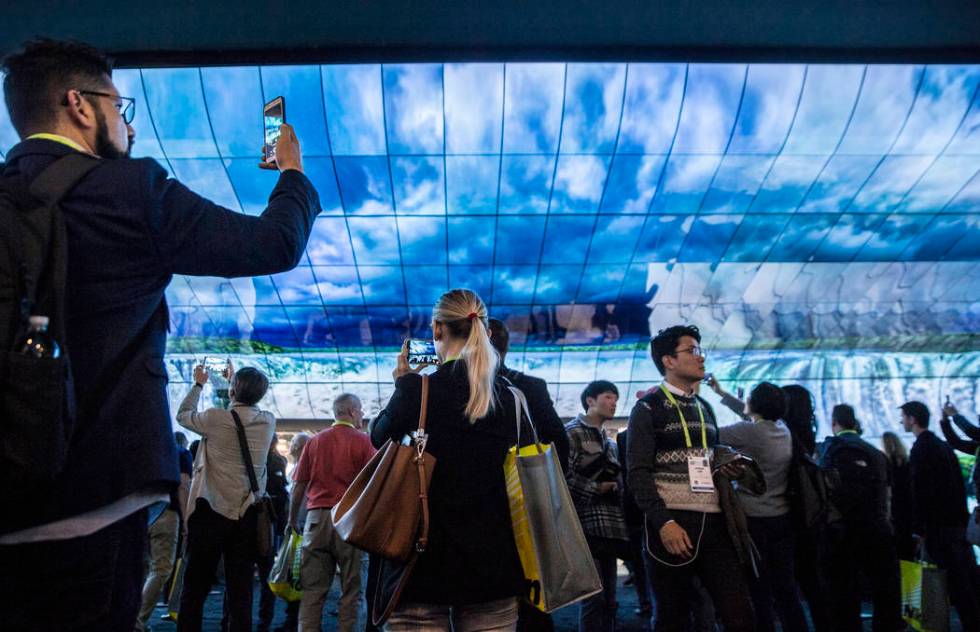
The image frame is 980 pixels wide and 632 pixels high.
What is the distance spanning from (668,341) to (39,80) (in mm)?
3466

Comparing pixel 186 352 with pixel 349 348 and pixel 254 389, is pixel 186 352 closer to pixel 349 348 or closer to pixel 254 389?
pixel 349 348

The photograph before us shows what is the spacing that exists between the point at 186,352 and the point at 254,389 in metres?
22.3

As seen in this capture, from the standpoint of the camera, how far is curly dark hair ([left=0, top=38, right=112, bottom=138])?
1.65m

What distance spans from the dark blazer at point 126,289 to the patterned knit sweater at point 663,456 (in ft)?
8.65

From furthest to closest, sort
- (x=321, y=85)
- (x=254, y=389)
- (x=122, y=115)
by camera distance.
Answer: (x=321, y=85) → (x=254, y=389) → (x=122, y=115)

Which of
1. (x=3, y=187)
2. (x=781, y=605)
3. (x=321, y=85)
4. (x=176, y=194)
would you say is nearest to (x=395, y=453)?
(x=176, y=194)

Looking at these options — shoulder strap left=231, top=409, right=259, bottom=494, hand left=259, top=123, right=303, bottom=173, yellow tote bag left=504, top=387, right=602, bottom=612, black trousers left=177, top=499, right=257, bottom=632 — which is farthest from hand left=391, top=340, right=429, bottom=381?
black trousers left=177, top=499, right=257, bottom=632

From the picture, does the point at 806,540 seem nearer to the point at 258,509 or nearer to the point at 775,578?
the point at 775,578

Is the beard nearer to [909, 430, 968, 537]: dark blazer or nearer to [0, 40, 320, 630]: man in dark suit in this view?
[0, 40, 320, 630]: man in dark suit

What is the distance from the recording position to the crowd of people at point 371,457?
1396 mm

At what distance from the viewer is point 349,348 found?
25.7 meters

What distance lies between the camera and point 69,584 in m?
1.29

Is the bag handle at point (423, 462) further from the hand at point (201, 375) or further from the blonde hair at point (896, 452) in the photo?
the blonde hair at point (896, 452)

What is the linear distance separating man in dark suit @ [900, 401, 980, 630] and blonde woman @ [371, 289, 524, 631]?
5.38 metres
